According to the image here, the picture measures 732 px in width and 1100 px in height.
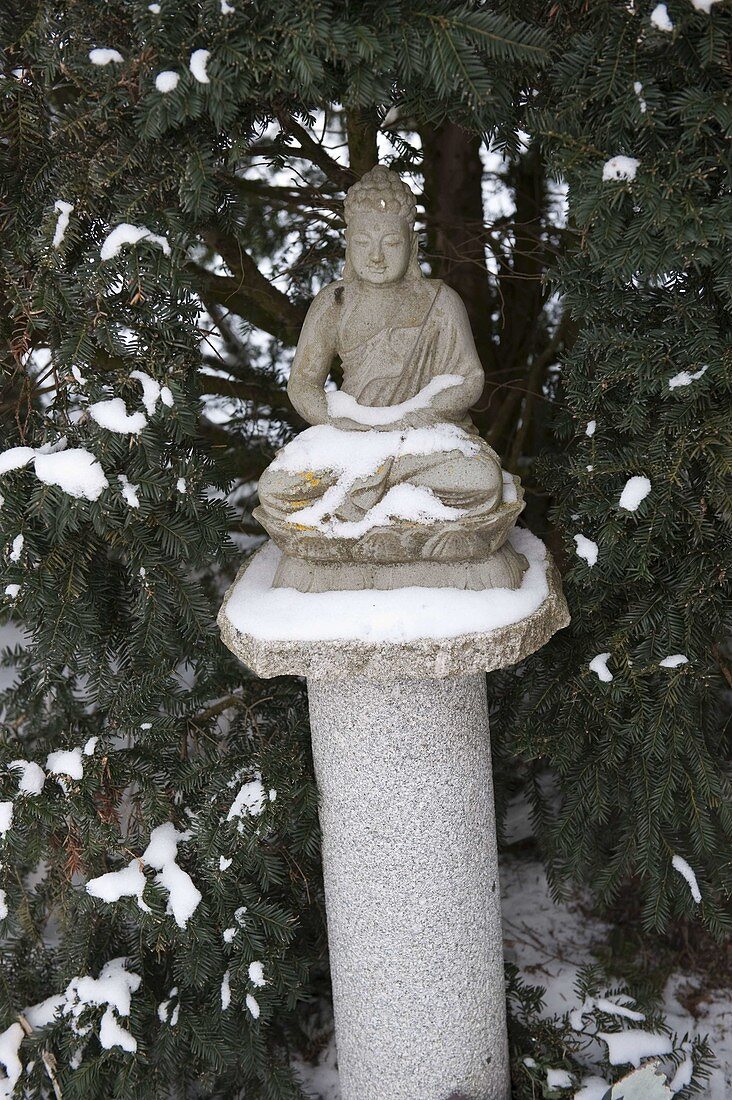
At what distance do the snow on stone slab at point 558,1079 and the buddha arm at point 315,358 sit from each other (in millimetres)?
1624

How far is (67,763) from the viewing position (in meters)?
2.14

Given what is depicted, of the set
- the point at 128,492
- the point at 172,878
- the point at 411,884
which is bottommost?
the point at 172,878

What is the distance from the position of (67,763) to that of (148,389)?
91cm

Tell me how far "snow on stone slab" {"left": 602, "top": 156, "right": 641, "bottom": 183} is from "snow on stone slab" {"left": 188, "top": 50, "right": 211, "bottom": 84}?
71 cm

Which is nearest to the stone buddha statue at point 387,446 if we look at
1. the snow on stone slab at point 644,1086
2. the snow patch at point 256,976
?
the snow patch at point 256,976

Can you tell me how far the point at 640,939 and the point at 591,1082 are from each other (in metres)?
0.68

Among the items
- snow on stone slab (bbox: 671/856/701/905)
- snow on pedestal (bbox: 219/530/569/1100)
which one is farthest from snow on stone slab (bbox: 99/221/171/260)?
snow on stone slab (bbox: 671/856/701/905)

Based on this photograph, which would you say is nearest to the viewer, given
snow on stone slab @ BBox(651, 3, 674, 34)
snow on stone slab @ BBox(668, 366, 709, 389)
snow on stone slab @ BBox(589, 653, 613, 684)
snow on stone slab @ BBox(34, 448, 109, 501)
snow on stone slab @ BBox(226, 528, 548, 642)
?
snow on stone slab @ BBox(651, 3, 674, 34)

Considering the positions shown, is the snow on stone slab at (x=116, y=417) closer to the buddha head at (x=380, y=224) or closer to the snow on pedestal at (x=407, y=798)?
the snow on pedestal at (x=407, y=798)

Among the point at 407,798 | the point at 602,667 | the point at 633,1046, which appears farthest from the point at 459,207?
the point at 633,1046

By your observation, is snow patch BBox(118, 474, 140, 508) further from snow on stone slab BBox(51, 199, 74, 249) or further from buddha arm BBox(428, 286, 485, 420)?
buddha arm BBox(428, 286, 485, 420)

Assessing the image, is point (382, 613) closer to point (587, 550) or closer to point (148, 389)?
point (587, 550)

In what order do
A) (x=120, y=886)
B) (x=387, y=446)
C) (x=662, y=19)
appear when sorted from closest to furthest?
1. (x=662, y=19)
2. (x=387, y=446)
3. (x=120, y=886)

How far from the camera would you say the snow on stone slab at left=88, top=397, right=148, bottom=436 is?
6.08 feet
